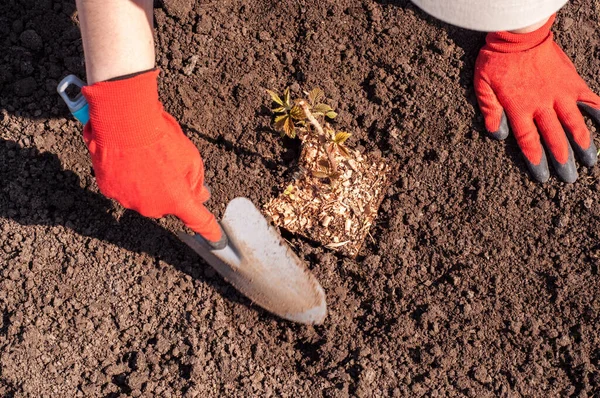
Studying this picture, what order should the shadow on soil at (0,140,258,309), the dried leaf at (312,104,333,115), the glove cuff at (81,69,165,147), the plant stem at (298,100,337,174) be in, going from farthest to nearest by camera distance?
the shadow on soil at (0,140,258,309)
the dried leaf at (312,104,333,115)
the plant stem at (298,100,337,174)
the glove cuff at (81,69,165,147)

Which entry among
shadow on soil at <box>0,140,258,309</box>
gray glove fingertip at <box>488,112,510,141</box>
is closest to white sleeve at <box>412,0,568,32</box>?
gray glove fingertip at <box>488,112,510,141</box>

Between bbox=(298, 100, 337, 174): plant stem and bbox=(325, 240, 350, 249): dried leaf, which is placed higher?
bbox=(298, 100, 337, 174): plant stem

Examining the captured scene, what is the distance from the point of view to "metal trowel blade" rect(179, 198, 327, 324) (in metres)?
1.98

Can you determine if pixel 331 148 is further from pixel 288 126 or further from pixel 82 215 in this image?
pixel 82 215

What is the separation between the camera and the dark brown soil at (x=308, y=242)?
2.02m

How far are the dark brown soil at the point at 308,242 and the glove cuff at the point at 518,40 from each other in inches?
4.7

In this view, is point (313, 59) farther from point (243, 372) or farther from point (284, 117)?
point (243, 372)

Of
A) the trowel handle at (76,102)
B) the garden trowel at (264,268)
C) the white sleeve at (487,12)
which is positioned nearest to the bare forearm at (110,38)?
the trowel handle at (76,102)

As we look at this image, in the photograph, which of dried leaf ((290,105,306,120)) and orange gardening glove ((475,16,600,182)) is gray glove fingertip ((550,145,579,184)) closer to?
orange gardening glove ((475,16,600,182))

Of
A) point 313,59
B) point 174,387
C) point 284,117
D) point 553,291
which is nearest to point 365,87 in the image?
point 313,59

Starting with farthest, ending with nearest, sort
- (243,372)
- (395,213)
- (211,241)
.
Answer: (395,213) < (243,372) < (211,241)

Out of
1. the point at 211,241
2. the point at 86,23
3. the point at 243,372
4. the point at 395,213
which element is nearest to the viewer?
the point at 86,23

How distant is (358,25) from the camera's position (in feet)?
7.43

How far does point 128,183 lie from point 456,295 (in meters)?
1.19
